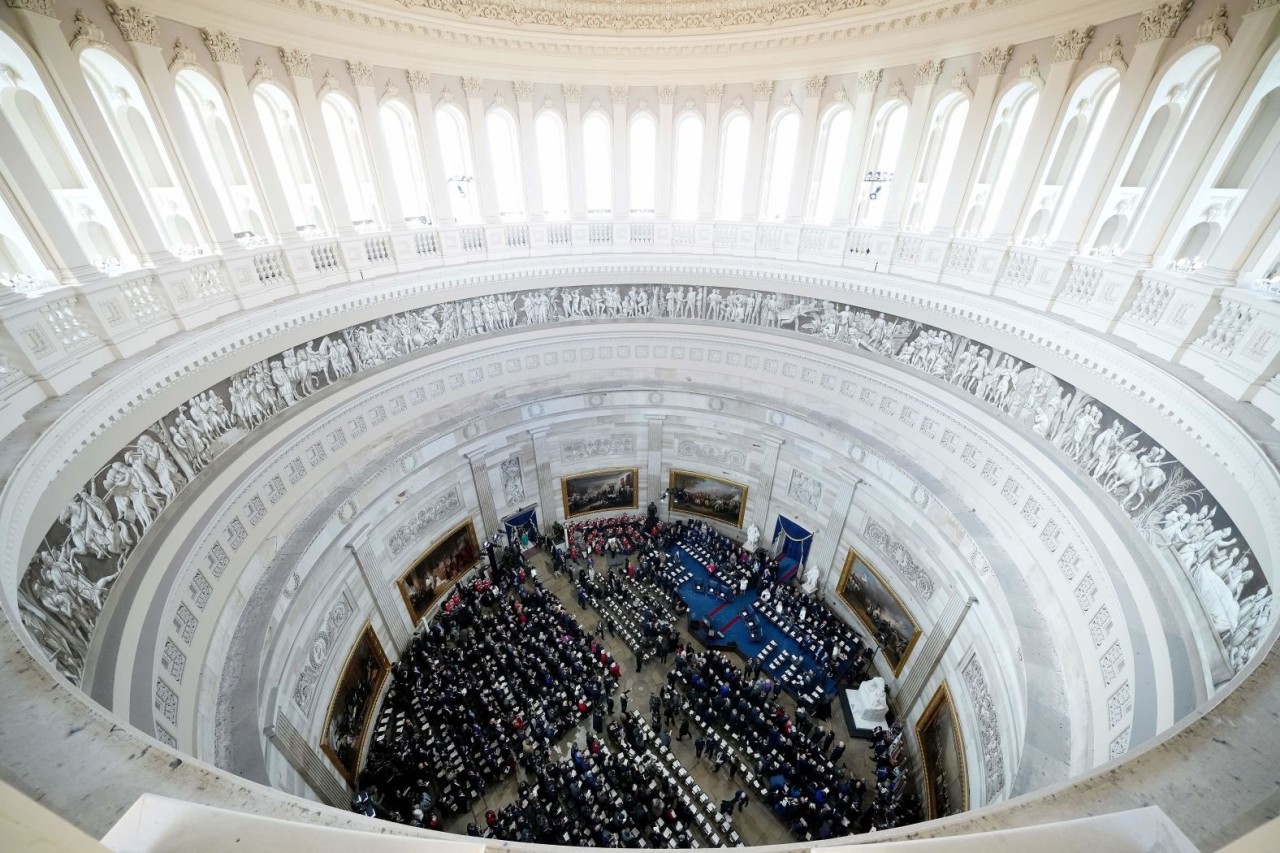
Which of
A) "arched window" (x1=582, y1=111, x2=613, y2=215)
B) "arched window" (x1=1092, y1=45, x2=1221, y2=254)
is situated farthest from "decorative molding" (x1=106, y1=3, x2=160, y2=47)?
Result: "arched window" (x1=1092, y1=45, x2=1221, y2=254)

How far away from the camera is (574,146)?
49.2 feet

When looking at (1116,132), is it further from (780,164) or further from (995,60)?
(780,164)

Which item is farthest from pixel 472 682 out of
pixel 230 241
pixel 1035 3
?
pixel 1035 3

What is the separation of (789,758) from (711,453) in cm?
866

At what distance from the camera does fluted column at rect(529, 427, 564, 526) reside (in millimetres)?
16328

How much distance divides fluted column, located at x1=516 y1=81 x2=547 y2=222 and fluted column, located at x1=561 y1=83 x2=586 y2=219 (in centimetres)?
88

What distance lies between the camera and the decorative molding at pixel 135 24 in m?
8.40

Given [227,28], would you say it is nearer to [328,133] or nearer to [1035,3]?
[328,133]

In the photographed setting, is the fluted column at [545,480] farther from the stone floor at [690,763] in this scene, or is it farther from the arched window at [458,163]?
the arched window at [458,163]

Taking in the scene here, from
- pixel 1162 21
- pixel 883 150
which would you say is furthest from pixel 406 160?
pixel 1162 21

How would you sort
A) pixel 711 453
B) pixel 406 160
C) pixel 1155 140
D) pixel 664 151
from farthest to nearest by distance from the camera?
pixel 711 453
pixel 664 151
pixel 406 160
pixel 1155 140

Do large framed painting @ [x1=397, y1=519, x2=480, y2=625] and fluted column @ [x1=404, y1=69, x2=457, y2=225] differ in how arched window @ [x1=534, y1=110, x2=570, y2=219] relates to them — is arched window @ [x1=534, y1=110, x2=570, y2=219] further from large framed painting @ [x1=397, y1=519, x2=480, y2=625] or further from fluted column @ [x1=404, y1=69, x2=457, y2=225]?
large framed painting @ [x1=397, y1=519, x2=480, y2=625]

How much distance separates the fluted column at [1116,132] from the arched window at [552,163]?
475 inches

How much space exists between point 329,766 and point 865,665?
40.0ft
